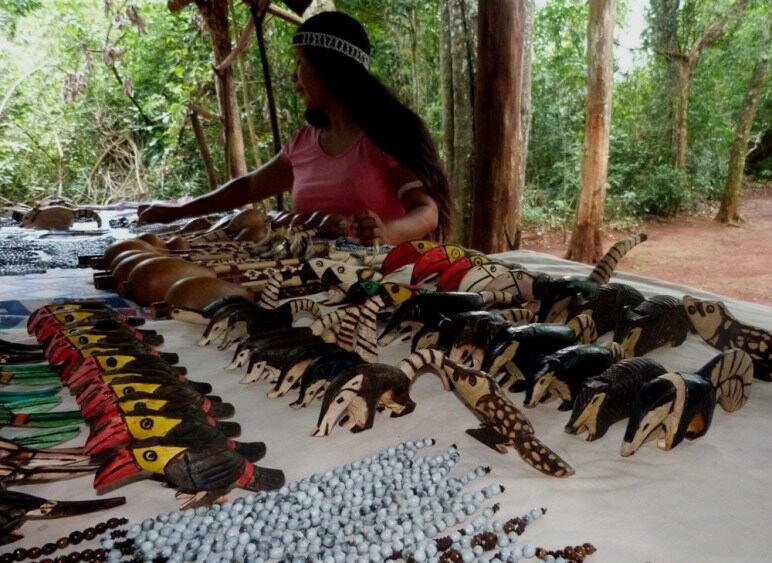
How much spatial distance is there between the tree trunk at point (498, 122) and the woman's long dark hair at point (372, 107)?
22 centimetres

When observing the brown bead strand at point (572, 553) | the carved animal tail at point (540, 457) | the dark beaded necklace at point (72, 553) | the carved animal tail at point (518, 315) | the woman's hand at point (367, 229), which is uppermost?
the woman's hand at point (367, 229)

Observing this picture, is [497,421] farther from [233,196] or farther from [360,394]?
[233,196]

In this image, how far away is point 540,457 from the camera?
740 mm

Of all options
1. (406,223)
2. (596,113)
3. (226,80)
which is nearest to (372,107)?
(406,223)

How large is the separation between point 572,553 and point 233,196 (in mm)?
2458

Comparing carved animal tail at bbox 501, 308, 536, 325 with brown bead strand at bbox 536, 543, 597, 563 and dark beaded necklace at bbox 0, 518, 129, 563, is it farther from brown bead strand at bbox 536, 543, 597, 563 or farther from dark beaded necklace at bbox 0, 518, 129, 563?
dark beaded necklace at bbox 0, 518, 129, 563

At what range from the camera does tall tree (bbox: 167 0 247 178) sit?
12.5ft

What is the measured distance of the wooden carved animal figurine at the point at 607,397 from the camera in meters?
0.78

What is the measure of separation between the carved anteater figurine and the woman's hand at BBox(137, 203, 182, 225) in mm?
2105

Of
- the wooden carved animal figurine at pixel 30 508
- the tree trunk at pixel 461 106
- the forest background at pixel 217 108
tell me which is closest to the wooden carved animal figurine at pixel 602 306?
the wooden carved animal figurine at pixel 30 508

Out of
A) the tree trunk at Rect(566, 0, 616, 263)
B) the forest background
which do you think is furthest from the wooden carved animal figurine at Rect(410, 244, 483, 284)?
the forest background

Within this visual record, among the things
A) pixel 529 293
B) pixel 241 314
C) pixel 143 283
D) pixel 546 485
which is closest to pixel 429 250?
pixel 529 293

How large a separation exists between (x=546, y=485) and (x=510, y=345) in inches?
10.0

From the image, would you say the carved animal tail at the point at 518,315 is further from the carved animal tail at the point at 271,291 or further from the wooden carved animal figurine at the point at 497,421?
the carved animal tail at the point at 271,291
